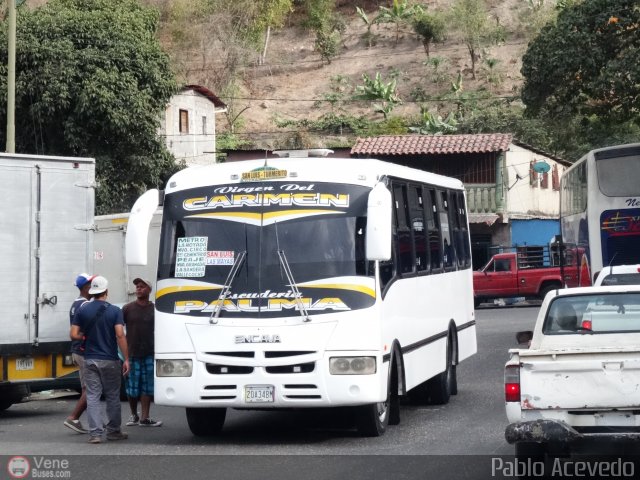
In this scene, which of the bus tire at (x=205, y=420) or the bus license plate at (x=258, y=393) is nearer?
the bus license plate at (x=258, y=393)

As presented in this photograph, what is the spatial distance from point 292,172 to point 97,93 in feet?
69.1

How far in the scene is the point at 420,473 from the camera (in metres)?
10.0

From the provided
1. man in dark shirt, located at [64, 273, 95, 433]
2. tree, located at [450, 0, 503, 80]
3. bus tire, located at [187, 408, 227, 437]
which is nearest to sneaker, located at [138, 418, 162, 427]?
man in dark shirt, located at [64, 273, 95, 433]

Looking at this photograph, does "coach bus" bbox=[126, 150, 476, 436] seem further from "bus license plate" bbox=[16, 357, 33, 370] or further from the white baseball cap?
"bus license plate" bbox=[16, 357, 33, 370]

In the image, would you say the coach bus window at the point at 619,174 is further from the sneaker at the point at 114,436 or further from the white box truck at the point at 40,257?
the sneaker at the point at 114,436

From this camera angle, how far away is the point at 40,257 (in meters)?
15.7

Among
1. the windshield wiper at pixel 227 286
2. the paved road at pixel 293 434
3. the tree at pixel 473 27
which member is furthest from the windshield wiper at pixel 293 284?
the tree at pixel 473 27

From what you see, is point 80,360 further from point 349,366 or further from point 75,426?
point 349,366

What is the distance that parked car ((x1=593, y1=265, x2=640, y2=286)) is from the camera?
583 inches

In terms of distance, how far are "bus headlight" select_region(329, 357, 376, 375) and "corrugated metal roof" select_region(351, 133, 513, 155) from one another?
118 ft

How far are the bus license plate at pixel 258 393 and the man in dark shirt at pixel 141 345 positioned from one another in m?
2.48

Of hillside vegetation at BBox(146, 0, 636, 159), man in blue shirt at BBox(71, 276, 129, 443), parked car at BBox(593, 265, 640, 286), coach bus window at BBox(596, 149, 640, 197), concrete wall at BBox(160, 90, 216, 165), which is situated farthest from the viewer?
hillside vegetation at BBox(146, 0, 636, 159)

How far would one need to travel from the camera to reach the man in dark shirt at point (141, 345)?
13.9 m

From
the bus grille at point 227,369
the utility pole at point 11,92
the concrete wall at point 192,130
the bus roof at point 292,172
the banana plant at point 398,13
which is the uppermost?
the banana plant at point 398,13
